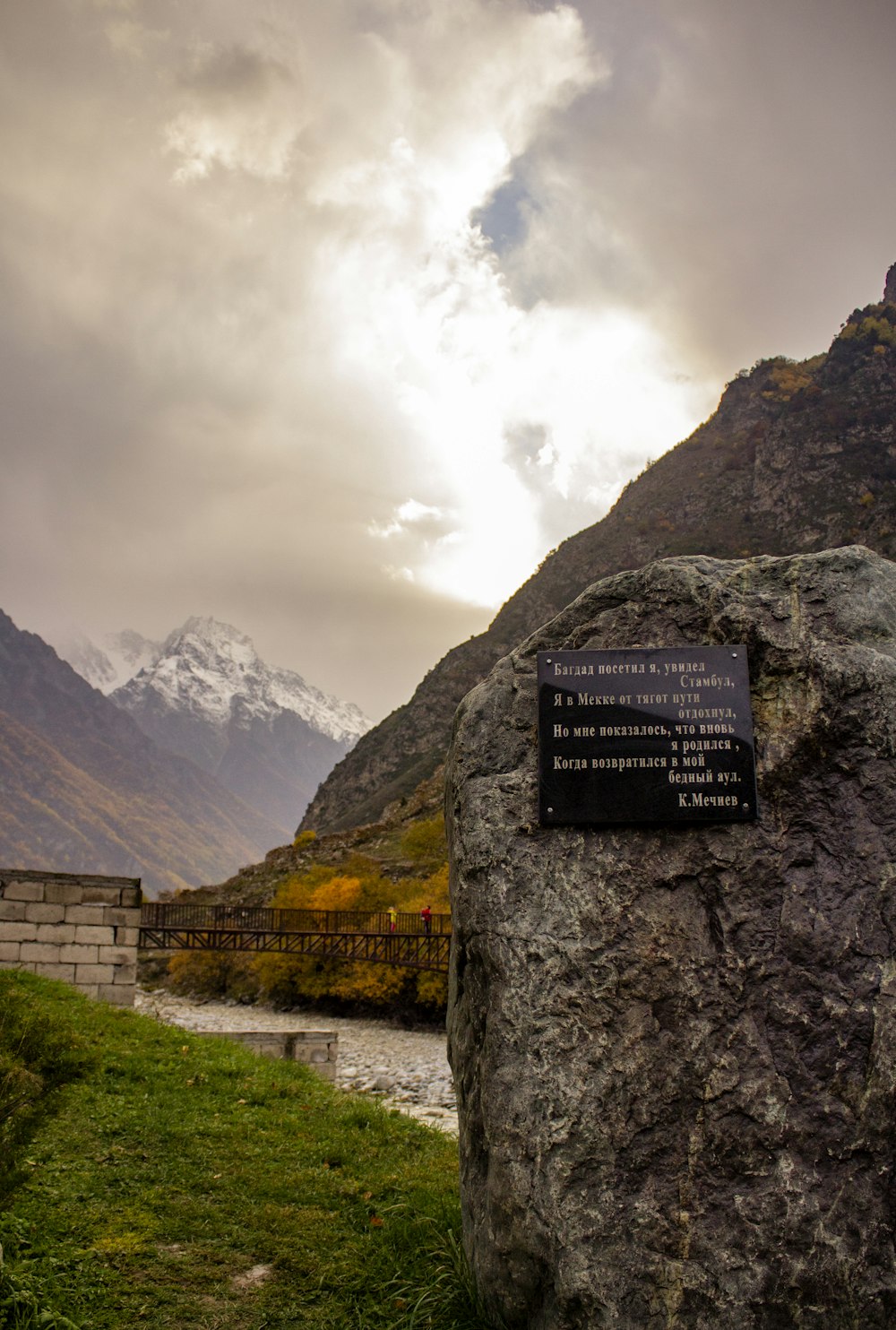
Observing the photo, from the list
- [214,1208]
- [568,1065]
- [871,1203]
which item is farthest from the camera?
[214,1208]

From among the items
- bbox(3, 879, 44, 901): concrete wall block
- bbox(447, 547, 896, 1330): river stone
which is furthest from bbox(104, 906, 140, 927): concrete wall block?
bbox(447, 547, 896, 1330): river stone

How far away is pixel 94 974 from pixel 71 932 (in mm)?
912

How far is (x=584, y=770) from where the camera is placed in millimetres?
4977

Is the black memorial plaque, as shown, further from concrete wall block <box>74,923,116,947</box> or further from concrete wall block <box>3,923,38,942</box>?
concrete wall block <box>3,923,38,942</box>

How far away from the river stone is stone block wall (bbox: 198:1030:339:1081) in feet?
37.9

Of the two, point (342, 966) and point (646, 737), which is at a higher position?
point (646, 737)

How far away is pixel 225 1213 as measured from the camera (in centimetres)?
644

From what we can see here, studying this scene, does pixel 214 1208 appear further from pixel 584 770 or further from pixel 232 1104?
pixel 584 770

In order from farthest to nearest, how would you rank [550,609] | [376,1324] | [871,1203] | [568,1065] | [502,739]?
[550,609], [502,739], [376,1324], [568,1065], [871,1203]

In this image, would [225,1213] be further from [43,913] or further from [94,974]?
[43,913]

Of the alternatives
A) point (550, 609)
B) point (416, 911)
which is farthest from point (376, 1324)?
point (550, 609)

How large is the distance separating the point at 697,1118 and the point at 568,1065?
667mm

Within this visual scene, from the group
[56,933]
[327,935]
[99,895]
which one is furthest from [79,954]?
[327,935]

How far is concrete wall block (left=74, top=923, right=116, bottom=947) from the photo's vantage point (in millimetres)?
16500
